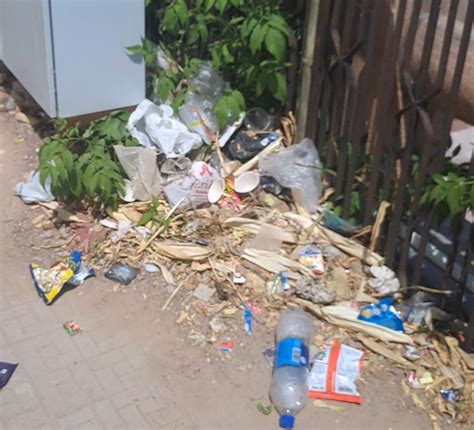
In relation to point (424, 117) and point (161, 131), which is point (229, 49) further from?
point (424, 117)

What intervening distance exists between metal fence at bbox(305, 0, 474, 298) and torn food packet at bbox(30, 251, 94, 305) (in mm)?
1527

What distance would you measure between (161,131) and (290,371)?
1.75 meters

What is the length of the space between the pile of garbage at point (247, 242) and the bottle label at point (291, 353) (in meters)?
0.23

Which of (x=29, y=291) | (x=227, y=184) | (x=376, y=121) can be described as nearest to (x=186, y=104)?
(x=227, y=184)

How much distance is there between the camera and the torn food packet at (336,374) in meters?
3.33

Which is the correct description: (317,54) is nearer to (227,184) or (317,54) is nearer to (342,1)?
(342,1)

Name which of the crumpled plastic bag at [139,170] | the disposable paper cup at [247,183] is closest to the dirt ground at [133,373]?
the crumpled plastic bag at [139,170]

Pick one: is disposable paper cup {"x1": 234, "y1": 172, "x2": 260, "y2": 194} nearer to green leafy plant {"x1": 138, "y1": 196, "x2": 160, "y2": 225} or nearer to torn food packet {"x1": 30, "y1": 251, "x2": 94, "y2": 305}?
green leafy plant {"x1": 138, "y1": 196, "x2": 160, "y2": 225}

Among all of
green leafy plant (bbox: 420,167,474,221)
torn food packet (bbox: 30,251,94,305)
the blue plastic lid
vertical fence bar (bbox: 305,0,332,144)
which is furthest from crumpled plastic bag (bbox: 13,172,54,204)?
green leafy plant (bbox: 420,167,474,221)

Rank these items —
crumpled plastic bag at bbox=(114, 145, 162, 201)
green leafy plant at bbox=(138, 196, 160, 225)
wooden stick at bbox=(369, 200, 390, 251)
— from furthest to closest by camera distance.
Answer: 1. crumpled plastic bag at bbox=(114, 145, 162, 201)
2. green leafy plant at bbox=(138, 196, 160, 225)
3. wooden stick at bbox=(369, 200, 390, 251)

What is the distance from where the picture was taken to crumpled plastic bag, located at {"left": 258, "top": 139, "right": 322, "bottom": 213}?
→ 434 cm

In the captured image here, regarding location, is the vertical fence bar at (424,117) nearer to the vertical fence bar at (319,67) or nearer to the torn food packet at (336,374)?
the torn food packet at (336,374)

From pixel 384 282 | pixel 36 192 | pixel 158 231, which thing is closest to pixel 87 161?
pixel 36 192

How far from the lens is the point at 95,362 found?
11.3 ft
